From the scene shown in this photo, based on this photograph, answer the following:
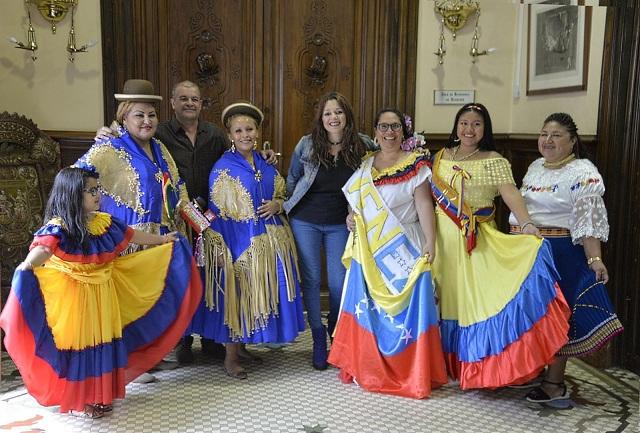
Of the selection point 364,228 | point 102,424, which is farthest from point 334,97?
point 102,424

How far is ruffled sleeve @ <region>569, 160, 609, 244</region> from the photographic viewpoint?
2.93 m

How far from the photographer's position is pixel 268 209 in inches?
131

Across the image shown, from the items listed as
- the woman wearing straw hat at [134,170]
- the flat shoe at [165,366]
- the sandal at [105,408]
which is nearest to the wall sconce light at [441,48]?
the woman wearing straw hat at [134,170]

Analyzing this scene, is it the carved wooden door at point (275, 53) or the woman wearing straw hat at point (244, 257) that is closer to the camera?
the woman wearing straw hat at point (244, 257)

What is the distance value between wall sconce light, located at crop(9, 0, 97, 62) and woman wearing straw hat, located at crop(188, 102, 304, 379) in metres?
1.35

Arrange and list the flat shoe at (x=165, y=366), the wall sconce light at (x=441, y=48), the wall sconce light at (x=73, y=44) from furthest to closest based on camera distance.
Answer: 1. the wall sconce light at (x=441, y=48)
2. the wall sconce light at (x=73, y=44)
3. the flat shoe at (x=165, y=366)

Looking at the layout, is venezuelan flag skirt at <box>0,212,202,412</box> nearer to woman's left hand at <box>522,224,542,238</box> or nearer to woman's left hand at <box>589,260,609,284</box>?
woman's left hand at <box>522,224,542,238</box>

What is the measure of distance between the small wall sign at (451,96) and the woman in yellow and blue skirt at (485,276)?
4.41 feet

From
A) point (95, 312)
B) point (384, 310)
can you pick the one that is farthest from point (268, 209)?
point (95, 312)

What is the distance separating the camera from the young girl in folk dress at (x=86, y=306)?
264 centimetres

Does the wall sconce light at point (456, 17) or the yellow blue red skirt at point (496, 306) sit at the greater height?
the wall sconce light at point (456, 17)

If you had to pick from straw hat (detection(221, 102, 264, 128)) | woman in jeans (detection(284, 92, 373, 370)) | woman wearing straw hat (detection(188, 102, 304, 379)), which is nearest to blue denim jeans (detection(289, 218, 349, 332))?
woman in jeans (detection(284, 92, 373, 370))

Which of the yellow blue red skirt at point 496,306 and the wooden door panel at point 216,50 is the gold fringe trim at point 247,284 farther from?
the wooden door panel at point 216,50

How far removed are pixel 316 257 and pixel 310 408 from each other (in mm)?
773
